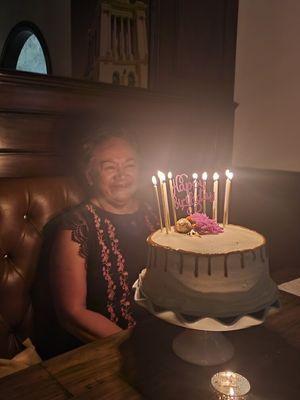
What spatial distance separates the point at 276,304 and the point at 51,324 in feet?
3.25

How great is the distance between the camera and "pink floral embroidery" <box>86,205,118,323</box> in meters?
1.66

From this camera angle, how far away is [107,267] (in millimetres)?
1666

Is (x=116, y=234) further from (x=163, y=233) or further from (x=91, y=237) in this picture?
(x=163, y=233)

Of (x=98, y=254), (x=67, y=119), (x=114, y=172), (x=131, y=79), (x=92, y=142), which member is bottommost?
(x=98, y=254)

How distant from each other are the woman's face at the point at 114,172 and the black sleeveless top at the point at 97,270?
0.09 meters

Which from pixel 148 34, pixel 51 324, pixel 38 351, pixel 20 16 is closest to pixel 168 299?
pixel 51 324

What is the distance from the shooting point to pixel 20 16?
4066 mm

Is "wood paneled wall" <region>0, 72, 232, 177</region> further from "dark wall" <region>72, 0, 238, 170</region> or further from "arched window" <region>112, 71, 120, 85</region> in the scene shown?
"arched window" <region>112, 71, 120, 85</region>

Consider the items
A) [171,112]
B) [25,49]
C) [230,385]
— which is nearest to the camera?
[230,385]

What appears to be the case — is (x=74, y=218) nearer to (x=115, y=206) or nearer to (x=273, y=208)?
(x=115, y=206)

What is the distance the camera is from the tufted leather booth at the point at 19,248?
1.63m

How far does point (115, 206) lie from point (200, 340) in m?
0.80

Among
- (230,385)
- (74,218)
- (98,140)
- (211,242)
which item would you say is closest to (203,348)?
(230,385)

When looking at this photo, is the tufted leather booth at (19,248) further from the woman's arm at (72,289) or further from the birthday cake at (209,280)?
the birthday cake at (209,280)
